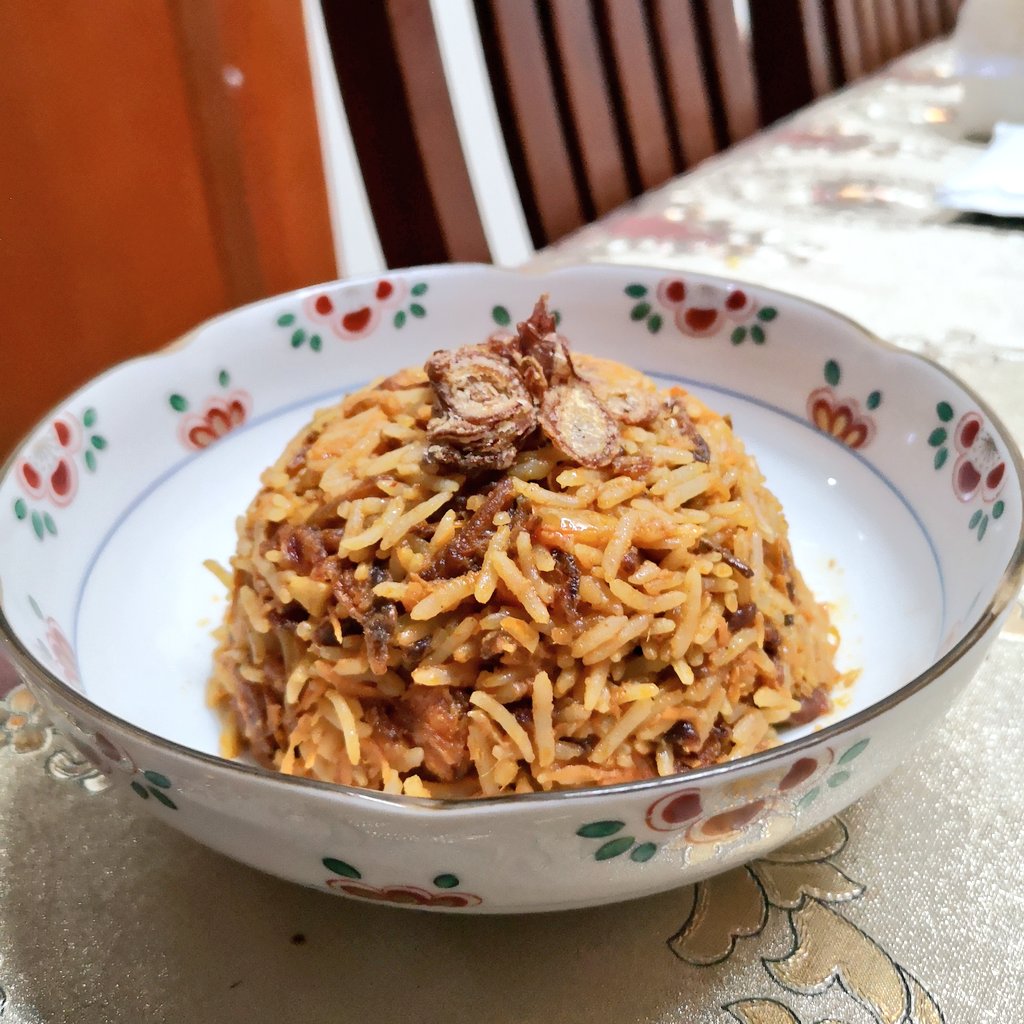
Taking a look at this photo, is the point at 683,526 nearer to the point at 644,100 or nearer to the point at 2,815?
the point at 2,815

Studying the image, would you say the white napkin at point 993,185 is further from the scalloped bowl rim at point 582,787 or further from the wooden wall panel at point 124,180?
the wooden wall panel at point 124,180

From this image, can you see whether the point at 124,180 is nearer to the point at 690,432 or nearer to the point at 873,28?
the point at 690,432

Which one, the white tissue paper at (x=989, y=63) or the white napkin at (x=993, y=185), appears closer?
the white napkin at (x=993, y=185)

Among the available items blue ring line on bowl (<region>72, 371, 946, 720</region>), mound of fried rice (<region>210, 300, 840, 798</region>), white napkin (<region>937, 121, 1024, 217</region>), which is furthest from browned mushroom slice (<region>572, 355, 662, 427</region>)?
white napkin (<region>937, 121, 1024, 217</region>)

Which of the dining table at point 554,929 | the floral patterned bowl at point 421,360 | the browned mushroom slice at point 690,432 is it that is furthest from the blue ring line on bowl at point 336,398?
the browned mushroom slice at point 690,432

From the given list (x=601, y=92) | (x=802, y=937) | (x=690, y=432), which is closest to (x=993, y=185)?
(x=601, y=92)

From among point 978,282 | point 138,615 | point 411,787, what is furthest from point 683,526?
point 978,282
